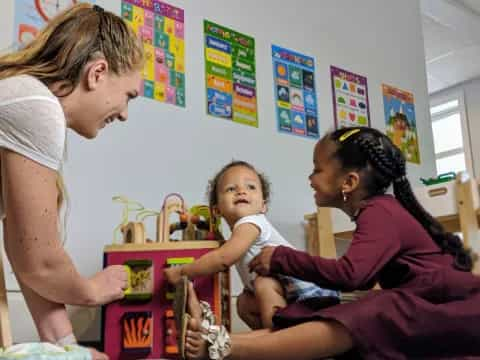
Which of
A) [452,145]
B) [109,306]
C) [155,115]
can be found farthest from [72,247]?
[452,145]

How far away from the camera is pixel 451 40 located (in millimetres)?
3299

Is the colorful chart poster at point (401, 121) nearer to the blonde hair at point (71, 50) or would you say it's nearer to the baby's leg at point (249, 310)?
the baby's leg at point (249, 310)

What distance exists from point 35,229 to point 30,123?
0.45 feet

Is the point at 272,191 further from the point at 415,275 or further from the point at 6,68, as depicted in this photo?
the point at 6,68

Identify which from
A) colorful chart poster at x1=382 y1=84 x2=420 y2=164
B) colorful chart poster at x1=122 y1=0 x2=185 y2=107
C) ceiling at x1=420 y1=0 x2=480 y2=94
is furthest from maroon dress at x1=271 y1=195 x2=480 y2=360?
ceiling at x1=420 y1=0 x2=480 y2=94

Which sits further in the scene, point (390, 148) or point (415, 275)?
point (390, 148)

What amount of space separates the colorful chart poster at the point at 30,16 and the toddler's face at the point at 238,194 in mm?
614

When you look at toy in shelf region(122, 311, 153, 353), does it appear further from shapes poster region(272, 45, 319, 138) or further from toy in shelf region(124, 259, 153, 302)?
shapes poster region(272, 45, 319, 138)

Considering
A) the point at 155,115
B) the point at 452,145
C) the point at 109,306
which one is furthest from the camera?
the point at 452,145

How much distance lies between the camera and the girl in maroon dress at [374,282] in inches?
37.8

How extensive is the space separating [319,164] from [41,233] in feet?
2.51

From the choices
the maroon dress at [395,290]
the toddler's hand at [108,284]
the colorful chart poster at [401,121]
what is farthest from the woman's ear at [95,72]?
the colorful chart poster at [401,121]

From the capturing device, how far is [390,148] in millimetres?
1263

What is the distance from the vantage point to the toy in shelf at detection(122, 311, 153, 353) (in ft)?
3.79
